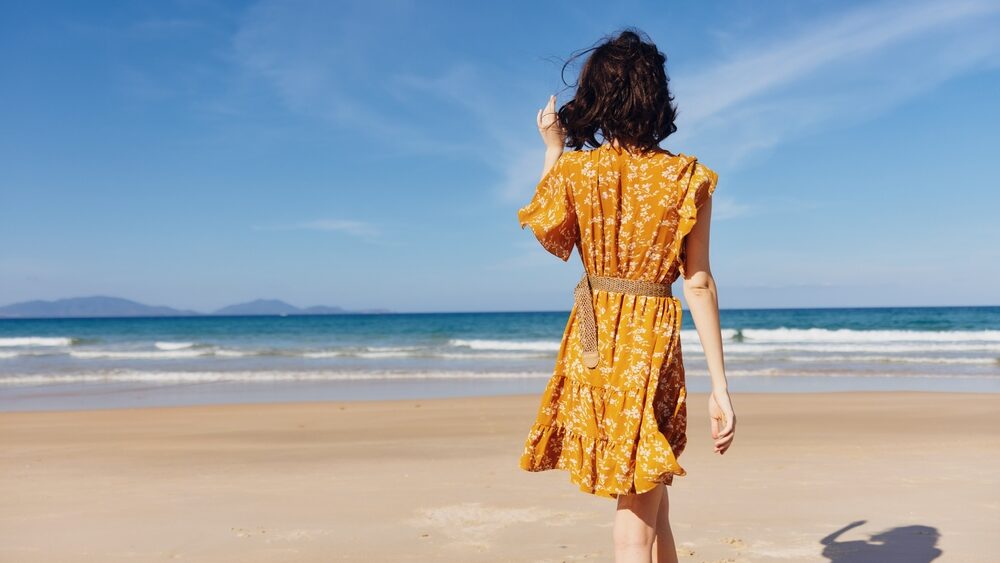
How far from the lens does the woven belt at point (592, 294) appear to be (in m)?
2.11

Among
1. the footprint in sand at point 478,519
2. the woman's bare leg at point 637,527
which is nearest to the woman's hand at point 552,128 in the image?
the woman's bare leg at point 637,527

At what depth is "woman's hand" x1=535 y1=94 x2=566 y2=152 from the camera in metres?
2.18

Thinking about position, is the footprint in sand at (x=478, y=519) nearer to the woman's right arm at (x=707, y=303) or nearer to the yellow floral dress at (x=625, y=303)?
the yellow floral dress at (x=625, y=303)

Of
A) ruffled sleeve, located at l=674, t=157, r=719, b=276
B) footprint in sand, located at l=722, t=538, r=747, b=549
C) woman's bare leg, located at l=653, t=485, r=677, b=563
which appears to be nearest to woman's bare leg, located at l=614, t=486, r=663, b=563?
woman's bare leg, located at l=653, t=485, r=677, b=563

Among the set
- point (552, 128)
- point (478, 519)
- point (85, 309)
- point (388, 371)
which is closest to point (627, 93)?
point (552, 128)

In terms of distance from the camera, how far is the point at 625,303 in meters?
2.11

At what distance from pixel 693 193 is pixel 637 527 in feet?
3.08

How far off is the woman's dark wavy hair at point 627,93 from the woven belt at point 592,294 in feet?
1.23

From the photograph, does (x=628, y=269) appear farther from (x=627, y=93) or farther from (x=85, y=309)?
(x=85, y=309)

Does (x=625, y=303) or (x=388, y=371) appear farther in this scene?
(x=388, y=371)

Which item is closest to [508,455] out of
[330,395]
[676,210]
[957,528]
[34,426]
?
[957,528]

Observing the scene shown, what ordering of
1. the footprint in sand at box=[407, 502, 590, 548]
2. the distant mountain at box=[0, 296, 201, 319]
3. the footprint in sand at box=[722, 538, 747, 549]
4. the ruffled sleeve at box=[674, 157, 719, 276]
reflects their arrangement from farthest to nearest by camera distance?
1. the distant mountain at box=[0, 296, 201, 319]
2. the footprint in sand at box=[407, 502, 590, 548]
3. the footprint in sand at box=[722, 538, 747, 549]
4. the ruffled sleeve at box=[674, 157, 719, 276]

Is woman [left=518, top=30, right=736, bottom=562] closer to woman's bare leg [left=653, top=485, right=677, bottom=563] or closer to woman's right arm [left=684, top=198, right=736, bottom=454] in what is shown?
woman's right arm [left=684, top=198, right=736, bottom=454]

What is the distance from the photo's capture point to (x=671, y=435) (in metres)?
2.15
